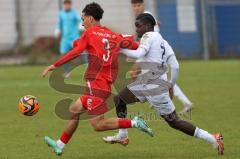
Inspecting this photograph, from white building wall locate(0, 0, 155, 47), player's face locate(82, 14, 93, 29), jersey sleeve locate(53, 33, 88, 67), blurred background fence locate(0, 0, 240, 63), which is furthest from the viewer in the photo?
white building wall locate(0, 0, 155, 47)

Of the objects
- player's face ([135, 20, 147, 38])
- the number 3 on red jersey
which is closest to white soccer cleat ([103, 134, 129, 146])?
the number 3 on red jersey

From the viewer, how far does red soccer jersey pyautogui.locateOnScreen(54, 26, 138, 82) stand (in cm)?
893

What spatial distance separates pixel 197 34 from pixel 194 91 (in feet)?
41.4

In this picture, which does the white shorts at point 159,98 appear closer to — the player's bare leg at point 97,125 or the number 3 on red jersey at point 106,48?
the player's bare leg at point 97,125

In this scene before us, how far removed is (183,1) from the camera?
30500 millimetres

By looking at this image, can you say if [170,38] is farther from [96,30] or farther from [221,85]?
[96,30]

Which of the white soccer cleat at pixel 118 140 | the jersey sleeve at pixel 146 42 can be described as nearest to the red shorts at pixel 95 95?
the jersey sleeve at pixel 146 42

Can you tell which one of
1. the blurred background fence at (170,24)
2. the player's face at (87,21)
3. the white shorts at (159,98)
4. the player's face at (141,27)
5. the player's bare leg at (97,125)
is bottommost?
the blurred background fence at (170,24)

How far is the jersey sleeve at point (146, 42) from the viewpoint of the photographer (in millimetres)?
9184

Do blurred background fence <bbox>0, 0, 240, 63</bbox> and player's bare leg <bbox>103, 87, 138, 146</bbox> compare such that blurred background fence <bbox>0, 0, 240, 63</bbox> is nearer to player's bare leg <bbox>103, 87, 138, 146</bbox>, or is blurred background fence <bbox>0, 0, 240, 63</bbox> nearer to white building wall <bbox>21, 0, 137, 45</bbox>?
white building wall <bbox>21, 0, 137, 45</bbox>

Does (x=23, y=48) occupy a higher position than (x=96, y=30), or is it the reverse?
(x=96, y=30)

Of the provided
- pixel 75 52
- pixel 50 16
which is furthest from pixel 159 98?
pixel 50 16

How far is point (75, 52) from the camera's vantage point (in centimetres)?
885

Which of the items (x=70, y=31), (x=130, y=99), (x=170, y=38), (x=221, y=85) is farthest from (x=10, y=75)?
(x=130, y=99)
